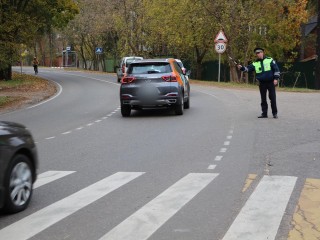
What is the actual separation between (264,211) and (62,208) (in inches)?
93.3

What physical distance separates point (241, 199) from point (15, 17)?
28778 millimetres

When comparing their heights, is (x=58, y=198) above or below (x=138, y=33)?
below

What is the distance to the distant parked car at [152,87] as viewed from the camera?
15797 millimetres

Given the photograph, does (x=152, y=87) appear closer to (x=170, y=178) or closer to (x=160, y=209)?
(x=170, y=178)

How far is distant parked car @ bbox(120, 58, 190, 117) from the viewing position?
1580 cm

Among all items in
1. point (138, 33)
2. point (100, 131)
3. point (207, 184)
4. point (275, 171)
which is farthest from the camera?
point (138, 33)

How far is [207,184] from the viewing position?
289 inches

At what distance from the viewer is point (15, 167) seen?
19.9ft

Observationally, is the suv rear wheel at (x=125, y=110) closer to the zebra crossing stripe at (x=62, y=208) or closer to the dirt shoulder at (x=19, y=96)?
the dirt shoulder at (x=19, y=96)

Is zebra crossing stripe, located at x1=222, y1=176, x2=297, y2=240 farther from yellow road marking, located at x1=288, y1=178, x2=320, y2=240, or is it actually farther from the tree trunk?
the tree trunk

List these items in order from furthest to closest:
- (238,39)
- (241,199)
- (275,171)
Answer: (238,39)
(275,171)
(241,199)

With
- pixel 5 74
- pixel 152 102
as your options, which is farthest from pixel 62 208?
pixel 5 74

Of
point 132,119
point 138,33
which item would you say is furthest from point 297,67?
point 132,119

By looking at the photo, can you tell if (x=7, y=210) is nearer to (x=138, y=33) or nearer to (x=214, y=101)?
(x=214, y=101)
